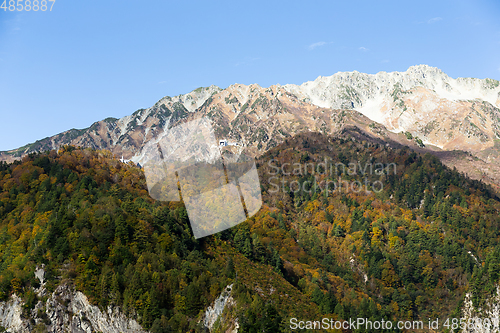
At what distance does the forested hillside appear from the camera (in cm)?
4994

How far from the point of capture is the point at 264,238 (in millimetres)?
90750

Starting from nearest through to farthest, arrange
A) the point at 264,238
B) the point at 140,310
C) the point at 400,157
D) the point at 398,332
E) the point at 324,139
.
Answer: the point at 140,310 → the point at 398,332 → the point at 264,238 → the point at 400,157 → the point at 324,139

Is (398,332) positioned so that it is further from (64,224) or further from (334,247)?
(64,224)

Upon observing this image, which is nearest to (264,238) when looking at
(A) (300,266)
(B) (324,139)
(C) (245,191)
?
(A) (300,266)

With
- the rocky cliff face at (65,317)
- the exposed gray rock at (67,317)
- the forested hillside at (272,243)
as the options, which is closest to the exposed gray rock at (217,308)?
the forested hillside at (272,243)

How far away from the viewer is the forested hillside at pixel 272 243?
49.9m

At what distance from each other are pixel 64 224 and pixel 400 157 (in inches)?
4837
